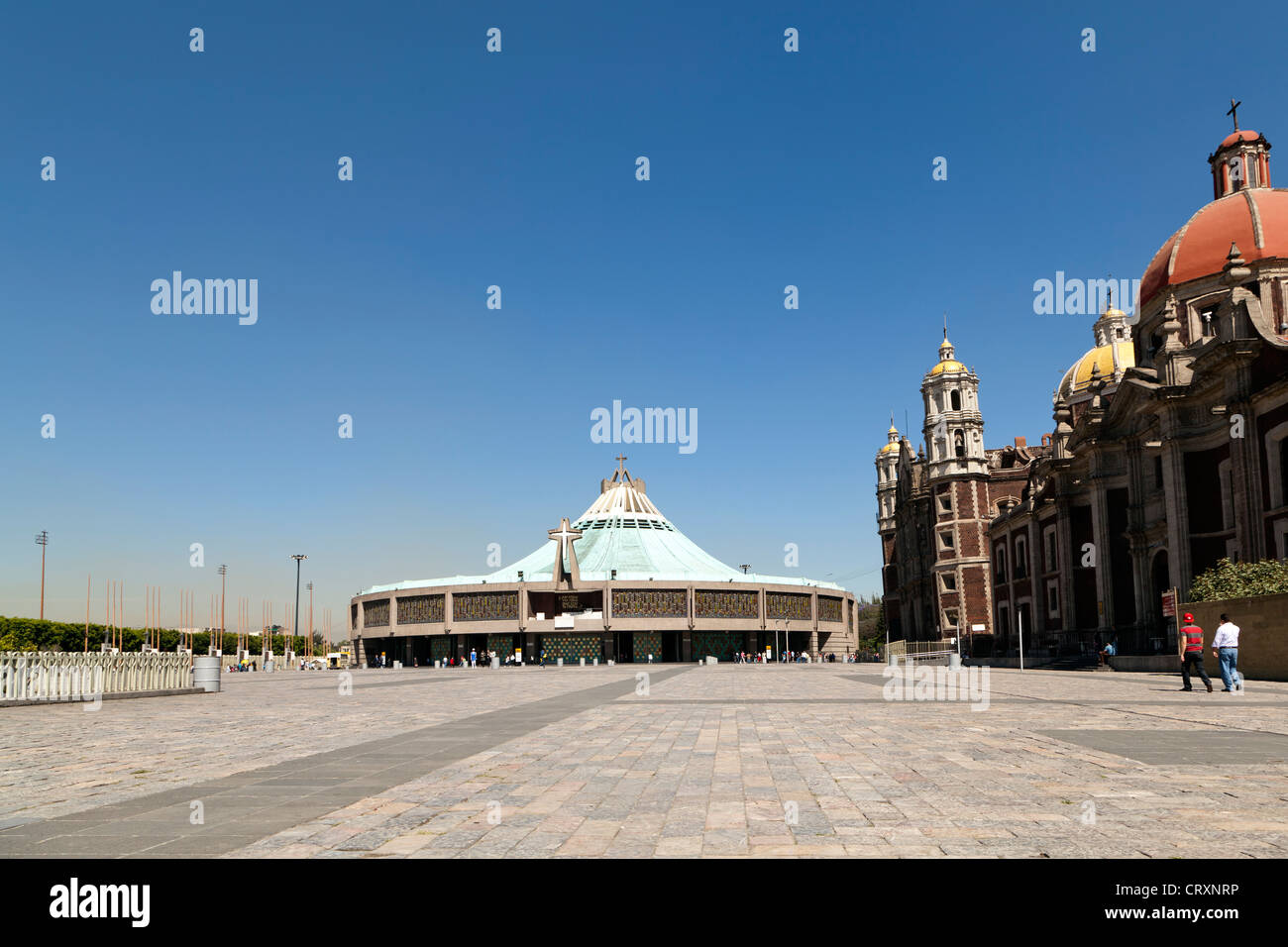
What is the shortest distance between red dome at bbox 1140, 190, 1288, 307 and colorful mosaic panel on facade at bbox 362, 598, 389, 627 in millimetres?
79360

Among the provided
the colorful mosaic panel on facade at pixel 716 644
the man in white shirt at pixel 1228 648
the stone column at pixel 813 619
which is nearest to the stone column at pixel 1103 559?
the man in white shirt at pixel 1228 648

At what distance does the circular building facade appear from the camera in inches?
3789

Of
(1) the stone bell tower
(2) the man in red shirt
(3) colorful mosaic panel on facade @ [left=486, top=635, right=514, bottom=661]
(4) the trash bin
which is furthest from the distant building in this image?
(4) the trash bin

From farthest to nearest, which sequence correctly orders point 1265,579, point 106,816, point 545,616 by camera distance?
point 545,616 → point 1265,579 → point 106,816

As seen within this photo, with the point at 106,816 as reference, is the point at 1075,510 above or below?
above

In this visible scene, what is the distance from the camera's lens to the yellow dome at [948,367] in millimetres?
81312

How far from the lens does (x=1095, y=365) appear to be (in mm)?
70562

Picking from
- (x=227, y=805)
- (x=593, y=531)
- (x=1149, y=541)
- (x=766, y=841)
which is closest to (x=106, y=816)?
(x=227, y=805)

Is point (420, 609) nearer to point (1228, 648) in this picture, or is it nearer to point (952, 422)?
point (952, 422)

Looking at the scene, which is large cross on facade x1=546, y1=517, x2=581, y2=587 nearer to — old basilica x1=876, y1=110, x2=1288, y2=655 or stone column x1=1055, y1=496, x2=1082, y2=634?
old basilica x1=876, y1=110, x2=1288, y2=655

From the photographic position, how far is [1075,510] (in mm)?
56219

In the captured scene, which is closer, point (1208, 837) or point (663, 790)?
point (1208, 837)
